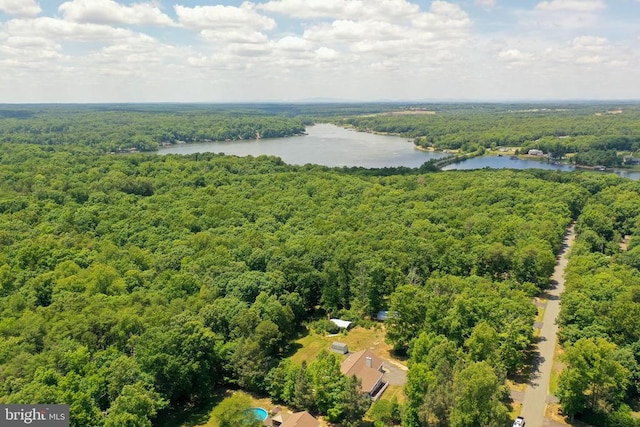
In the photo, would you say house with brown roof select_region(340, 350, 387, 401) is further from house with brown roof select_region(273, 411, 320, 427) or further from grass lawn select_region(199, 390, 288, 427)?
grass lawn select_region(199, 390, 288, 427)

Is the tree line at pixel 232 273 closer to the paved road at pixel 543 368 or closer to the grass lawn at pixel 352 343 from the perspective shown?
the grass lawn at pixel 352 343

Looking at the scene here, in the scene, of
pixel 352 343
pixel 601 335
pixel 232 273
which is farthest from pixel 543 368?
pixel 232 273

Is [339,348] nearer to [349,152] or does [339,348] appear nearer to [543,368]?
[543,368]

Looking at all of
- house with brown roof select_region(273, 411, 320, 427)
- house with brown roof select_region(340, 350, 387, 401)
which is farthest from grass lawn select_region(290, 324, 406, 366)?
house with brown roof select_region(273, 411, 320, 427)

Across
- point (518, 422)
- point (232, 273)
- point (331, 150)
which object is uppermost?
point (331, 150)

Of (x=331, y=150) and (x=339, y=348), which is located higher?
(x=331, y=150)

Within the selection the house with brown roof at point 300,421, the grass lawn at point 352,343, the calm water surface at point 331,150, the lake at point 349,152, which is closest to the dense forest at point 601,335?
the grass lawn at point 352,343

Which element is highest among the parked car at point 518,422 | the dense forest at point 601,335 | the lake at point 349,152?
the lake at point 349,152
